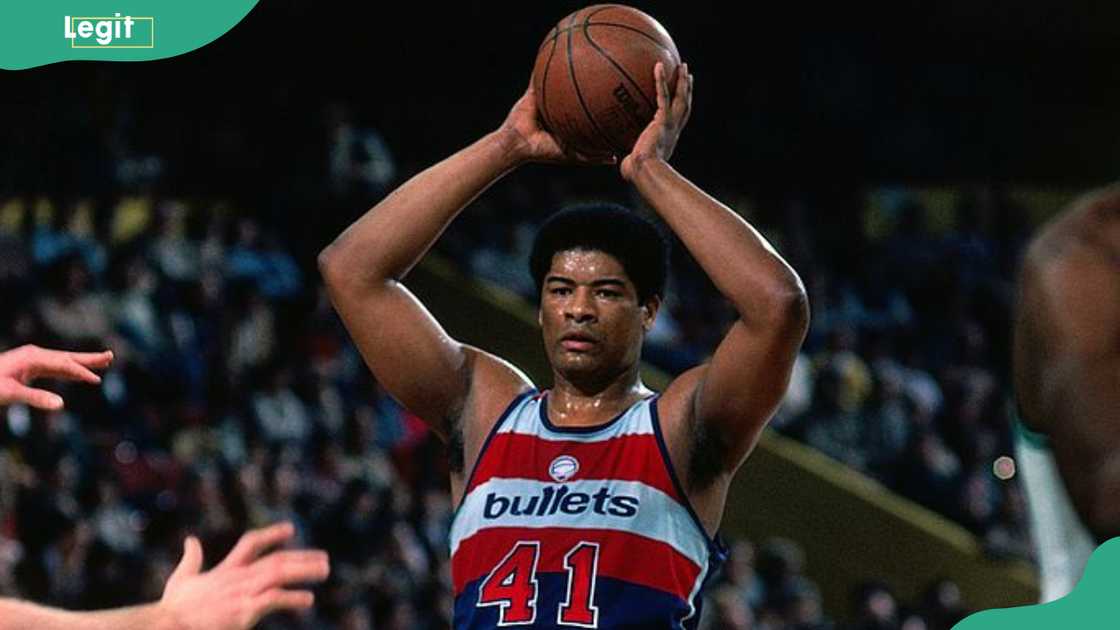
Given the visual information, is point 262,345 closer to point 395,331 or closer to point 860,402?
point 860,402

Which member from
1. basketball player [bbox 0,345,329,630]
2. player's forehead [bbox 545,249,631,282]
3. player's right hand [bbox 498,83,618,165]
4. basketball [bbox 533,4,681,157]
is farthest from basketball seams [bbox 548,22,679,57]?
basketball player [bbox 0,345,329,630]

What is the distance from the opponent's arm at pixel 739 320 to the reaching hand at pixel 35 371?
4.14 ft

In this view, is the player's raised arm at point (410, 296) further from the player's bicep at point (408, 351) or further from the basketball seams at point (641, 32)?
the basketball seams at point (641, 32)

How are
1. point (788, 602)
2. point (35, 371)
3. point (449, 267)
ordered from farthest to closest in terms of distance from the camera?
1. point (449, 267)
2. point (788, 602)
3. point (35, 371)

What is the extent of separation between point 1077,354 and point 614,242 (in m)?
2.25

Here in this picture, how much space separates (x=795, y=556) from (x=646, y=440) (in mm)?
7317

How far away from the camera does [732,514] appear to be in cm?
1171

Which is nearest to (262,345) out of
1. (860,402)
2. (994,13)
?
(860,402)

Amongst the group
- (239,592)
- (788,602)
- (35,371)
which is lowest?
(788,602)

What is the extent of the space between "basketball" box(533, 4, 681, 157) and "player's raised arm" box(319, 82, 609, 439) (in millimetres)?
95

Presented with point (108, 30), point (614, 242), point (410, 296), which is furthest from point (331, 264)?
point (108, 30)

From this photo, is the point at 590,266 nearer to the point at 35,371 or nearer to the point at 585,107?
the point at 585,107

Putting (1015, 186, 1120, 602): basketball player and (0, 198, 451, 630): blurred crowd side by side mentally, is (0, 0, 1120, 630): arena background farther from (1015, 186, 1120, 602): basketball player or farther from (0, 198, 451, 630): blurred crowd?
(1015, 186, 1120, 602): basketball player

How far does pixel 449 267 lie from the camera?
12250 millimetres
